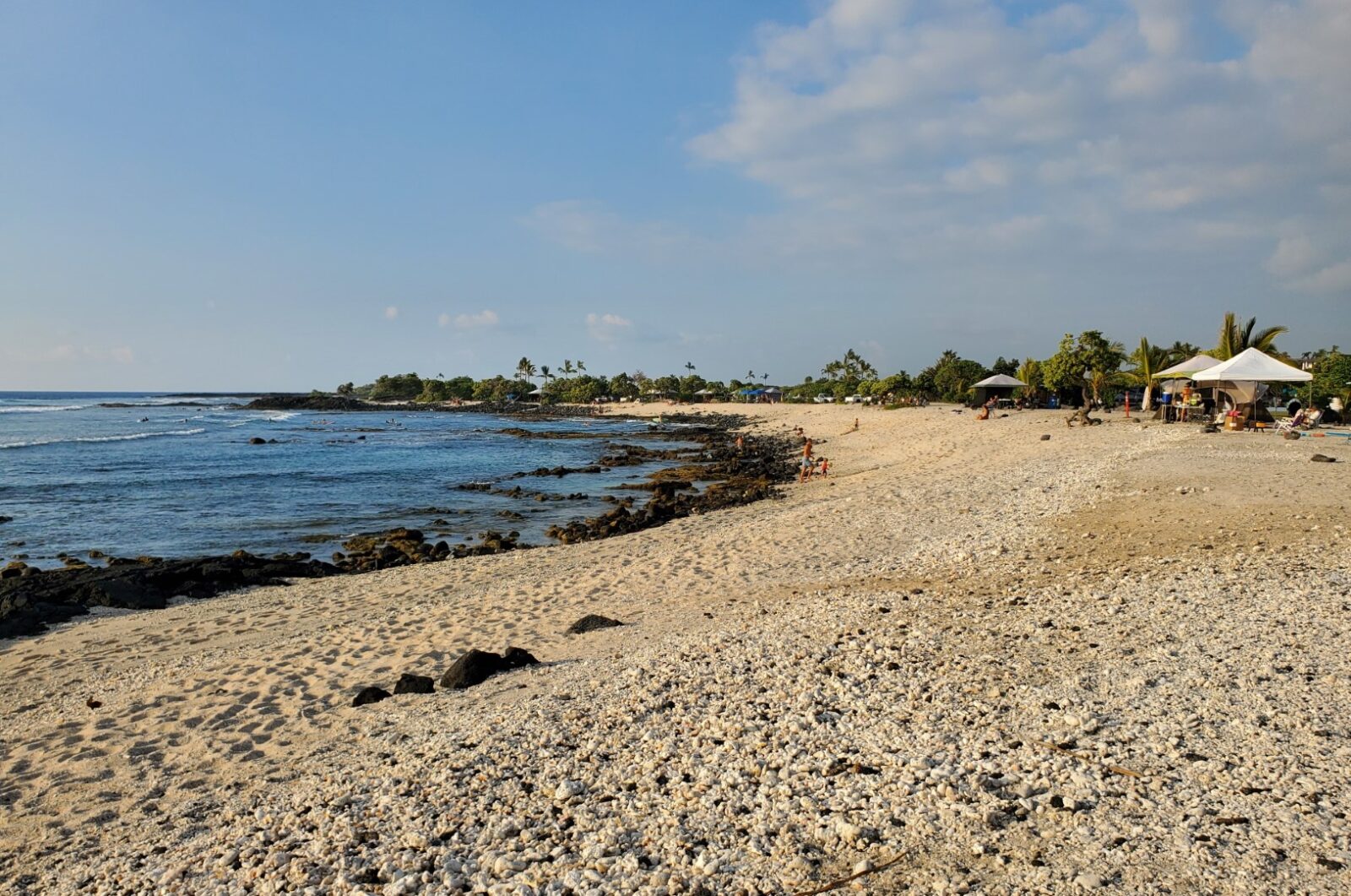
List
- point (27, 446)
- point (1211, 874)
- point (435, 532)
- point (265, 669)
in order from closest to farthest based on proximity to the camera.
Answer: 1. point (1211, 874)
2. point (265, 669)
3. point (435, 532)
4. point (27, 446)

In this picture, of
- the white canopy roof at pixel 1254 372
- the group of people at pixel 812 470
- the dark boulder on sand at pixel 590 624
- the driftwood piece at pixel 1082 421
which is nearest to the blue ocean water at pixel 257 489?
the group of people at pixel 812 470

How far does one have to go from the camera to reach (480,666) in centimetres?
820

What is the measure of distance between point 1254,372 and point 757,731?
26.3 m

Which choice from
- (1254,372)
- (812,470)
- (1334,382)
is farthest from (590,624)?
(1334,382)

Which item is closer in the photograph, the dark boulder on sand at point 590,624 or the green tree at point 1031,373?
the dark boulder on sand at point 590,624

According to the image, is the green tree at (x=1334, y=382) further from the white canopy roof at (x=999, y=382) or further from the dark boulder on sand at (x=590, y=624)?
the dark boulder on sand at (x=590, y=624)

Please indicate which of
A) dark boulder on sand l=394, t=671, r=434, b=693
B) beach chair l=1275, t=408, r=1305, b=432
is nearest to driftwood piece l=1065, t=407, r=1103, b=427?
beach chair l=1275, t=408, r=1305, b=432

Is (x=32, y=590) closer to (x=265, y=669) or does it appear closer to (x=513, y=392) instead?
(x=265, y=669)

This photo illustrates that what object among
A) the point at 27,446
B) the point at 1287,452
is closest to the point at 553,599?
the point at 1287,452

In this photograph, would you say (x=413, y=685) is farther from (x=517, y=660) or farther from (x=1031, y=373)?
(x=1031, y=373)

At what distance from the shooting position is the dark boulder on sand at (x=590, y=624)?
10039 millimetres

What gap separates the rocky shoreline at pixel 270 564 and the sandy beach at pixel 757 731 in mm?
1033

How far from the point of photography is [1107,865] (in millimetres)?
3959

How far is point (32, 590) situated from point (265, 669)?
8.07 meters
